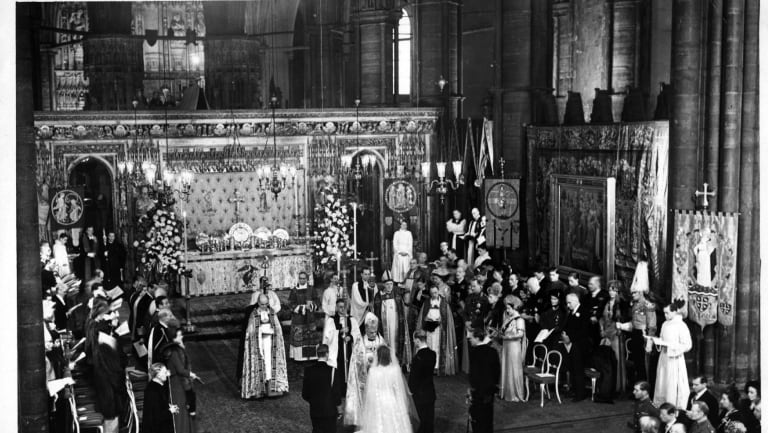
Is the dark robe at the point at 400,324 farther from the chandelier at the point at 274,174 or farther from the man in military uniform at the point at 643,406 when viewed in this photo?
the man in military uniform at the point at 643,406

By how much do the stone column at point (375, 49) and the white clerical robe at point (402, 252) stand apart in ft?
18.3

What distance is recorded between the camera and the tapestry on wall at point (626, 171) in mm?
16406

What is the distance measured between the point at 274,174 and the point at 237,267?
226 centimetres

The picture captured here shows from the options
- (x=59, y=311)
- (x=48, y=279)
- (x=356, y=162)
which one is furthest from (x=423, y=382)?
(x=356, y=162)

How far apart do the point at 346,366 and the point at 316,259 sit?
17.8ft

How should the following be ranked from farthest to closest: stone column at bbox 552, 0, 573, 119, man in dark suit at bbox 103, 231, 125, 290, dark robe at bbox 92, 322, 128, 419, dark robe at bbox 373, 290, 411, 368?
stone column at bbox 552, 0, 573, 119
man in dark suit at bbox 103, 231, 125, 290
dark robe at bbox 373, 290, 411, 368
dark robe at bbox 92, 322, 128, 419

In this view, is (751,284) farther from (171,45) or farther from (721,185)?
(171,45)

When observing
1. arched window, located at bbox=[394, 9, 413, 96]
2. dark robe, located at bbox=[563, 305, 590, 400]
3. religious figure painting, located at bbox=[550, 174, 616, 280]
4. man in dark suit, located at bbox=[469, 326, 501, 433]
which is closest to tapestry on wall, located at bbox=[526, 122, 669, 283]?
religious figure painting, located at bbox=[550, 174, 616, 280]

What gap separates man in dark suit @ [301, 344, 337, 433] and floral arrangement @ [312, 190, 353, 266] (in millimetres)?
6816

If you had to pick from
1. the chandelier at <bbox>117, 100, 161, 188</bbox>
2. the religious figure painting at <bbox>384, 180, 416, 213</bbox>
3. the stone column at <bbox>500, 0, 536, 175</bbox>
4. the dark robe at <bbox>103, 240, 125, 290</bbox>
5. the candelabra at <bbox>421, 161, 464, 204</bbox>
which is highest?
the stone column at <bbox>500, 0, 536, 175</bbox>

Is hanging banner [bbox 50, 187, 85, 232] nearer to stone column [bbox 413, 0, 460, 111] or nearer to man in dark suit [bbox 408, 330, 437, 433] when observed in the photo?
stone column [bbox 413, 0, 460, 111]

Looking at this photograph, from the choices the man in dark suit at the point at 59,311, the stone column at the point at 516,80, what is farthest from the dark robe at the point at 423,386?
the stone column at the point at 516,80

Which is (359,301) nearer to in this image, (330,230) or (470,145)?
(330,230)

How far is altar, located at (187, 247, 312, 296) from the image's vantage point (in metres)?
19.3
